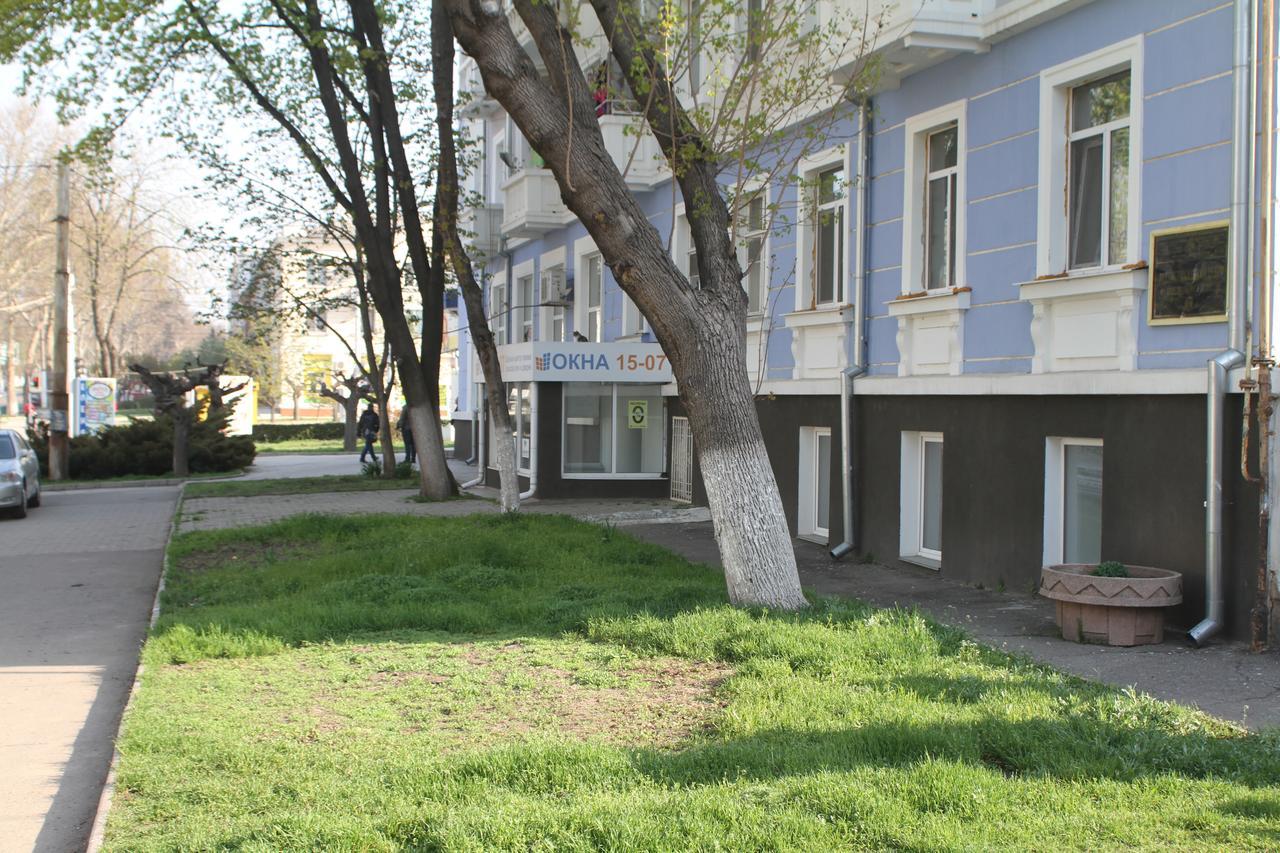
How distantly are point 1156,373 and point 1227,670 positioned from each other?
7.76ft

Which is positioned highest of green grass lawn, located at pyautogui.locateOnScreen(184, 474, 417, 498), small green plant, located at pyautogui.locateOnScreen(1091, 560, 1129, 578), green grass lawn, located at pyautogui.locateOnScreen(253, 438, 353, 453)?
small green plant, located at pyautogui.locateOnScreen(1091, 560, 1129, 578)

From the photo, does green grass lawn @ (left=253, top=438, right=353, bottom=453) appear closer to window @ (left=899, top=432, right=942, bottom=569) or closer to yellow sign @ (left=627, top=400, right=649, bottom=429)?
yellow sign @ (left=627, top=400, right=649, bottom=429)

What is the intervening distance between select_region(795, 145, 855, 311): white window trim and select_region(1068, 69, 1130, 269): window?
3.17 metres

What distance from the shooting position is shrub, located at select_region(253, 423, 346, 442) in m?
53.7

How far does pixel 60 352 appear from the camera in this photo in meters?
26.4

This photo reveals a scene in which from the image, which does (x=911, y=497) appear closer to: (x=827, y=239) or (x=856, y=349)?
(x=856, y=349)

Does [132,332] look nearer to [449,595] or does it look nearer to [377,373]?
[377,373]

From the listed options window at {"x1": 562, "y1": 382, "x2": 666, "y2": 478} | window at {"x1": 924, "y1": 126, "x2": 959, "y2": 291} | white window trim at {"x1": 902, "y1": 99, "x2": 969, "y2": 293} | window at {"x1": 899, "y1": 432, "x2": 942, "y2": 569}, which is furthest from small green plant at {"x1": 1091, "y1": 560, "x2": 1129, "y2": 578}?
window at {"x1": 562, "y1": 382, "x2": 666, "y2": 478}

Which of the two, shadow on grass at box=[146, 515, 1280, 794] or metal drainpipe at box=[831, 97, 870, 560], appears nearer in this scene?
shadow on grass at box=[146, 515, 1280, 794]

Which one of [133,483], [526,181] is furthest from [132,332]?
[526,181]

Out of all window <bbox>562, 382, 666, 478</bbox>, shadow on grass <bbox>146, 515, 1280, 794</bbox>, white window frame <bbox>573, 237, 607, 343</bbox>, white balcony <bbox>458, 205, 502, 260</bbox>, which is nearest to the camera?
shadow on grass <bbox>146, 515, 1280, 794</bbox>

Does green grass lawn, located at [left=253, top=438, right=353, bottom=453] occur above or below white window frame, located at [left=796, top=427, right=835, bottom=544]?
below

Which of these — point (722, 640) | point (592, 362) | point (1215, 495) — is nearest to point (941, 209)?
point (1215, 495)

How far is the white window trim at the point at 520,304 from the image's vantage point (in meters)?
26.2
